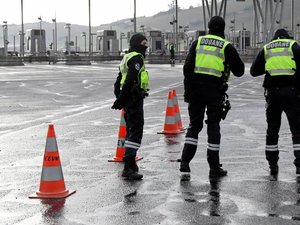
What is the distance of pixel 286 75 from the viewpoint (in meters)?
8.00

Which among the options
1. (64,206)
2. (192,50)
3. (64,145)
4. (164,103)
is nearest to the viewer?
(64,206)

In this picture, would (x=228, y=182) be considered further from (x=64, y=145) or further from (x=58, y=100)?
(x=58, y=100)

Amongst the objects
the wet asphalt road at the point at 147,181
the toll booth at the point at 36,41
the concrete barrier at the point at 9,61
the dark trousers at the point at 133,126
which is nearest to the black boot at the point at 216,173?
the wet asphalt road at the point at 147,181

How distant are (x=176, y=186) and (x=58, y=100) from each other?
13.6 m

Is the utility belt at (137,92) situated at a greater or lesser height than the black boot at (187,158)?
greater

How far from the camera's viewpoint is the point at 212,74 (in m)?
7.84

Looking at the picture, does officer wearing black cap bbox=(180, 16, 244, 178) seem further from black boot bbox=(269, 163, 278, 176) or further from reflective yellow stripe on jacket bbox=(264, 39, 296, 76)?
black boot bbox=(269, 163, 278, 176)

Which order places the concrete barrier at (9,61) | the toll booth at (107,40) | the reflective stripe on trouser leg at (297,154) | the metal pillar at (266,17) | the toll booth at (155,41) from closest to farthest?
the reflective stripe on trouser leg at (297,154)
the metal pillar at (266,17)
the concrete barrier at (9,61)
the toll booth at (155,41)
the toll booth at (107,40)

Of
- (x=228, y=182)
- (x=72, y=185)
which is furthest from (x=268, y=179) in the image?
(x=72, y=185)

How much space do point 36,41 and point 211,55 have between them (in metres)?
79.2

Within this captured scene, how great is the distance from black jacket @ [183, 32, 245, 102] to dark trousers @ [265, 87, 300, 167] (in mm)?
535

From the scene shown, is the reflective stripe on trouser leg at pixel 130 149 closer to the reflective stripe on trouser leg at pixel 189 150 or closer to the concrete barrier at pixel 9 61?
the reflective stripe on trouser leg at pixel 189 150

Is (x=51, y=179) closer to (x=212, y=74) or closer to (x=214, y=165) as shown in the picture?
(x=214, y=165)

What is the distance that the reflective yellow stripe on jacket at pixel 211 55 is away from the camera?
25.7ft
